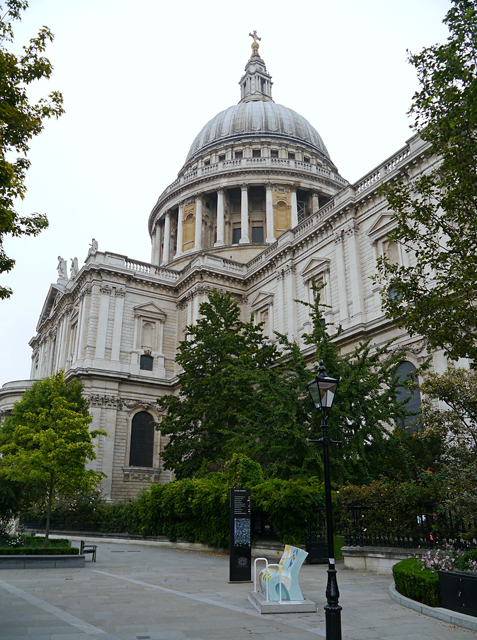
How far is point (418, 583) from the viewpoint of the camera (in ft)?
31.7

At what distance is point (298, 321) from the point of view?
1441 inches

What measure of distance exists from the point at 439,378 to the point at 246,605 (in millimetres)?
7587

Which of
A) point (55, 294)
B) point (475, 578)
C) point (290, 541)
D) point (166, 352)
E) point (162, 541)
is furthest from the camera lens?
point (55, 294)

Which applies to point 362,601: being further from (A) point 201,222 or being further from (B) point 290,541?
(A) point 201,222

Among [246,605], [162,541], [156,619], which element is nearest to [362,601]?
[246,605]

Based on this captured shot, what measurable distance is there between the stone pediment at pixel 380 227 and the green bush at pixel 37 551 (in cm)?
2242

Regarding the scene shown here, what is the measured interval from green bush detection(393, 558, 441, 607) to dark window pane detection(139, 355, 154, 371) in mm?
32541

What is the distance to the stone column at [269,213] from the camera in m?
52.7

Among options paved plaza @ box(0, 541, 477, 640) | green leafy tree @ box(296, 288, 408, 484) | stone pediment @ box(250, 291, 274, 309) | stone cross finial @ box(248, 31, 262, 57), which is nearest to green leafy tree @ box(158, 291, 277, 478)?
green leafy tree @ box(296, 288, 408, 484)

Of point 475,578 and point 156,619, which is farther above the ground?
point 475,578

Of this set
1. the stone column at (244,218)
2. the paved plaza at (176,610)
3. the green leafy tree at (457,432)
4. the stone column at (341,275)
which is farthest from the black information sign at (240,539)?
the stone column at (244,218)

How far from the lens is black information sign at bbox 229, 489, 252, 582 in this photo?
1295cm

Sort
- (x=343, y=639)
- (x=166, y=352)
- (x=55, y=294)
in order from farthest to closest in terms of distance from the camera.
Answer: (x=55, y=294), (x=166, y=352), (x=343, y=639)

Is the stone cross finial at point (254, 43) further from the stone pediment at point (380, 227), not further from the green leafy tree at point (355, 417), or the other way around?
the green leafy tree at point (355, 417)
